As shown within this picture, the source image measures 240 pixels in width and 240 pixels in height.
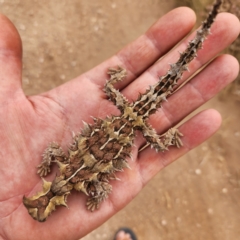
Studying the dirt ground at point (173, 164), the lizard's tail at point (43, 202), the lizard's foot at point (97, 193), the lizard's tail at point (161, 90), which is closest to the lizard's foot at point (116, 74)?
the lizard's tail at point (161, 90)

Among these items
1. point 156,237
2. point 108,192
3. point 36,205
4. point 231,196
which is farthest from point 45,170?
point 231,196

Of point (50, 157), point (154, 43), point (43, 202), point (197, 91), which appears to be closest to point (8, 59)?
point (50, 157)

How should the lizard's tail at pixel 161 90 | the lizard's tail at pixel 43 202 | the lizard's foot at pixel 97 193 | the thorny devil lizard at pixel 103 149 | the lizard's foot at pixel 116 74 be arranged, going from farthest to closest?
the lizard's foot at pixel 116 74 < the lizard's foot at pixel 97 193 < the lizard's tail at pixel 161 90 < the thorny devil lizard at pixel 103 149 < the lizard's tail at pixel 43 202

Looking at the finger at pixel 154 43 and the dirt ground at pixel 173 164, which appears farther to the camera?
the dirt ground at pixel 173 164

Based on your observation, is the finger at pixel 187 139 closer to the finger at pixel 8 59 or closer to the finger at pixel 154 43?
the finger at pixel 154 43

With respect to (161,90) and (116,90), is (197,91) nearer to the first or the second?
(161,90)

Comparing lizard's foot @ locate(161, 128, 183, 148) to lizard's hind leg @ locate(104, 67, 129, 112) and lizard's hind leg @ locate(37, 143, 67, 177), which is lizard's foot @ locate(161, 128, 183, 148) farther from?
lizard's hind leg @ locate(37, 143, 67, 177)

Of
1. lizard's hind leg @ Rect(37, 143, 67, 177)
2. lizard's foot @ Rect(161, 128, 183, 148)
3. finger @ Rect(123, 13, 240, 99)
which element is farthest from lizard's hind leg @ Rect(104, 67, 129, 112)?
lizard's hind leg @ Rect(37, 143, 67, 177)
